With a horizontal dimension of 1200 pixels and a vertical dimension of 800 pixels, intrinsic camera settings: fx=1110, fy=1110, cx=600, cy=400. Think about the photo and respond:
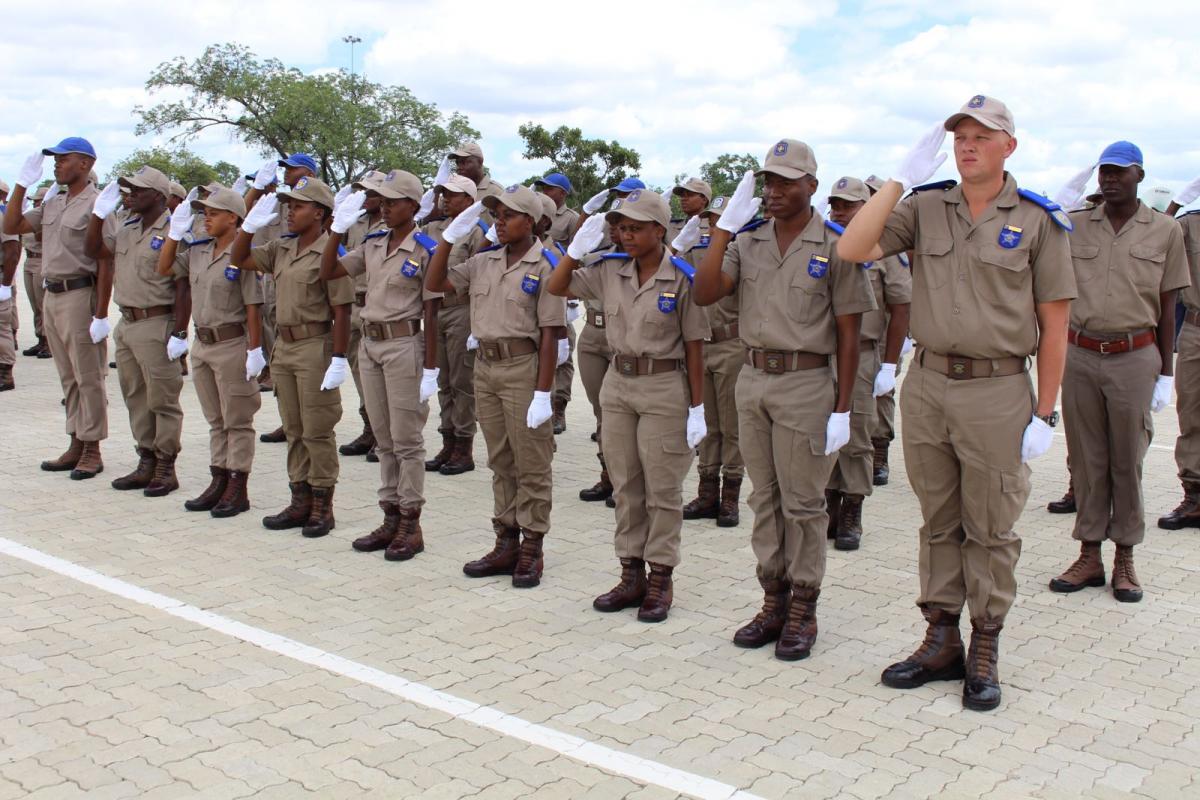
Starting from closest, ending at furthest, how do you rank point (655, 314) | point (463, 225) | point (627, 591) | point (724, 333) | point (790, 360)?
point (790, 360) < point (655, 314) < point (627, 591) < point (463, 225) < point (724, 333)

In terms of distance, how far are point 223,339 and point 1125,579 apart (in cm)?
550

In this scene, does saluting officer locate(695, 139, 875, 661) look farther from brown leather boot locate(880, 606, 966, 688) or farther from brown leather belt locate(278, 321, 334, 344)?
brown leather belt locate(278, 321, 334, 344)

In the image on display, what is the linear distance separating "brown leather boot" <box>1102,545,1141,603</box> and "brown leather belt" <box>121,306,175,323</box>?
20.1 feet

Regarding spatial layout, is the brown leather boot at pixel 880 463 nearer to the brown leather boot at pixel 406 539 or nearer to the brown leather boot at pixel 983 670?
the brown leather boot at pixel 406 539

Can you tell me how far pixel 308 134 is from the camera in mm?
33281

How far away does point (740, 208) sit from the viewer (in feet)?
16.3

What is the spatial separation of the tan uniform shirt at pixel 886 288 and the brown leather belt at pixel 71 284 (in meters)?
5.55

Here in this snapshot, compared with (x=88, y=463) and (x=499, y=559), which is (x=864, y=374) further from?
Result: (x=88, y=463)

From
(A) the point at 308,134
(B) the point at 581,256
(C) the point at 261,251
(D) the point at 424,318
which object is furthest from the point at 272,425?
(A) the point at 308,134

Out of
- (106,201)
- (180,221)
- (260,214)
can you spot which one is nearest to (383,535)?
(260,214)

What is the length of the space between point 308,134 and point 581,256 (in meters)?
29.9

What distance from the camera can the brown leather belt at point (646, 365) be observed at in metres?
5.32

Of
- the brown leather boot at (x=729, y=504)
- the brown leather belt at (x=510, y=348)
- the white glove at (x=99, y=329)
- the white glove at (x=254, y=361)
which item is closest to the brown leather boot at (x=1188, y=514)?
the brown leather boot at (x=729, y=504)

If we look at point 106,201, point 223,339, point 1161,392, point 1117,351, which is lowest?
point 1161,392
